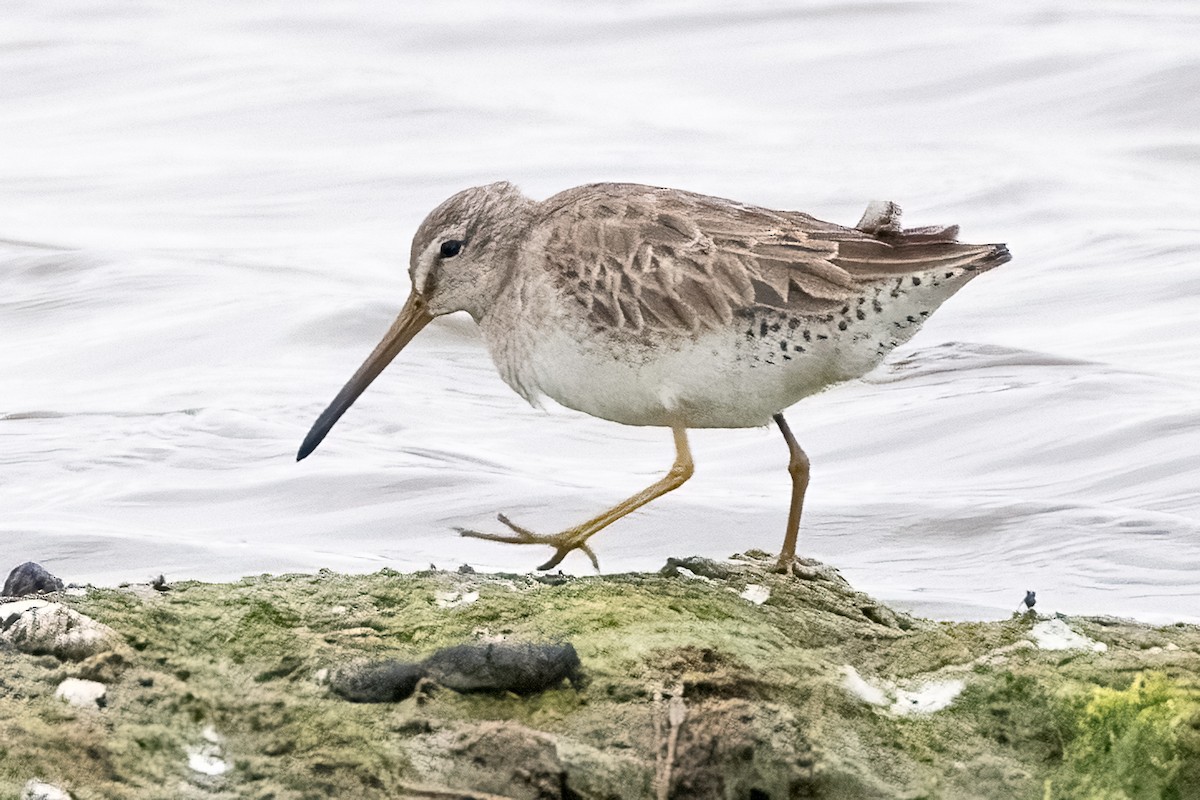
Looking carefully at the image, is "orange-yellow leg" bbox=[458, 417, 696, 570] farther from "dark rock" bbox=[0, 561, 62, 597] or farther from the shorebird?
"dark rock" bbox=[0, 561, 62, 597]

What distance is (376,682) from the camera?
4.14 meters

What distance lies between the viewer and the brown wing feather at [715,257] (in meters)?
5.41

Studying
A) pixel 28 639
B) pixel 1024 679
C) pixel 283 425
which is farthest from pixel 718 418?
pixel 283 425

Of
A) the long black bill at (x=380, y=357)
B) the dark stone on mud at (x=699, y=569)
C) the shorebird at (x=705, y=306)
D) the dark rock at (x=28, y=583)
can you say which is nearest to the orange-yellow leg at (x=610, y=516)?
the shorebird at (x=705, y=306)

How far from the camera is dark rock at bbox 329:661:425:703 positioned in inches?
162

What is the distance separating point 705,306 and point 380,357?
66.7 inches

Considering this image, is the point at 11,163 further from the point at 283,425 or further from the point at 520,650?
the point at 520,650

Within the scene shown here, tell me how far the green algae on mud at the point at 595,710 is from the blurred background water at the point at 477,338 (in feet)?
7.84

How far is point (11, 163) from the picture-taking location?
14.2 metres

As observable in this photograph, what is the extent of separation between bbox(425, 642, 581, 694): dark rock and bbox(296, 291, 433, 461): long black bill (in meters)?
2.50

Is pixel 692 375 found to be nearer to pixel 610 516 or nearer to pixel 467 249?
pixel 610 516

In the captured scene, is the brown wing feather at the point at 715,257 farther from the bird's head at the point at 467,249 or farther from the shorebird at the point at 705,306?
the bird's head at the point at 467,249

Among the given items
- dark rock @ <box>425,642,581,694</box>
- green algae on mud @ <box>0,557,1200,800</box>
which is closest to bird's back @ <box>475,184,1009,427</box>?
green algae on mud @ <box>0,557,1200,800</box>

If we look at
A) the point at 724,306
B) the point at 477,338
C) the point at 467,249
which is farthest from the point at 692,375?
the point at 477,338
